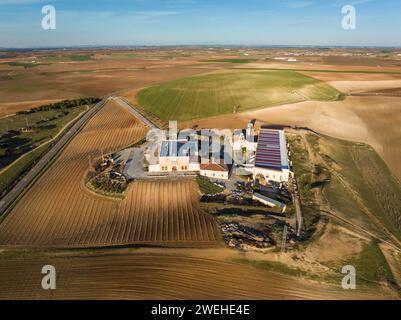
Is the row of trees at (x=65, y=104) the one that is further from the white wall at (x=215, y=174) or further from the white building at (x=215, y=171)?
the white wall at (x=215, y=174)

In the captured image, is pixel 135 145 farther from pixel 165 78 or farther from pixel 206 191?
pixel 165 78

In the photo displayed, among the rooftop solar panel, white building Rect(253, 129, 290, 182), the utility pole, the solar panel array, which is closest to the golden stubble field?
the solar panel array

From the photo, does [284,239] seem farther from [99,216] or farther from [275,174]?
[99,216]

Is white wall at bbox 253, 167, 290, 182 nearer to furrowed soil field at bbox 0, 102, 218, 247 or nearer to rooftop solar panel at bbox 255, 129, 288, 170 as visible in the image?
rooftop solar panel at bbox 255, 129, 288, 170

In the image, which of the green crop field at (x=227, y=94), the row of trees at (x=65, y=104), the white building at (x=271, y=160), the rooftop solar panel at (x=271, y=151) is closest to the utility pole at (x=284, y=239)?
the white building at (x=271, y=160)

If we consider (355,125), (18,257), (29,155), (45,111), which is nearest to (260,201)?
(18,257)
